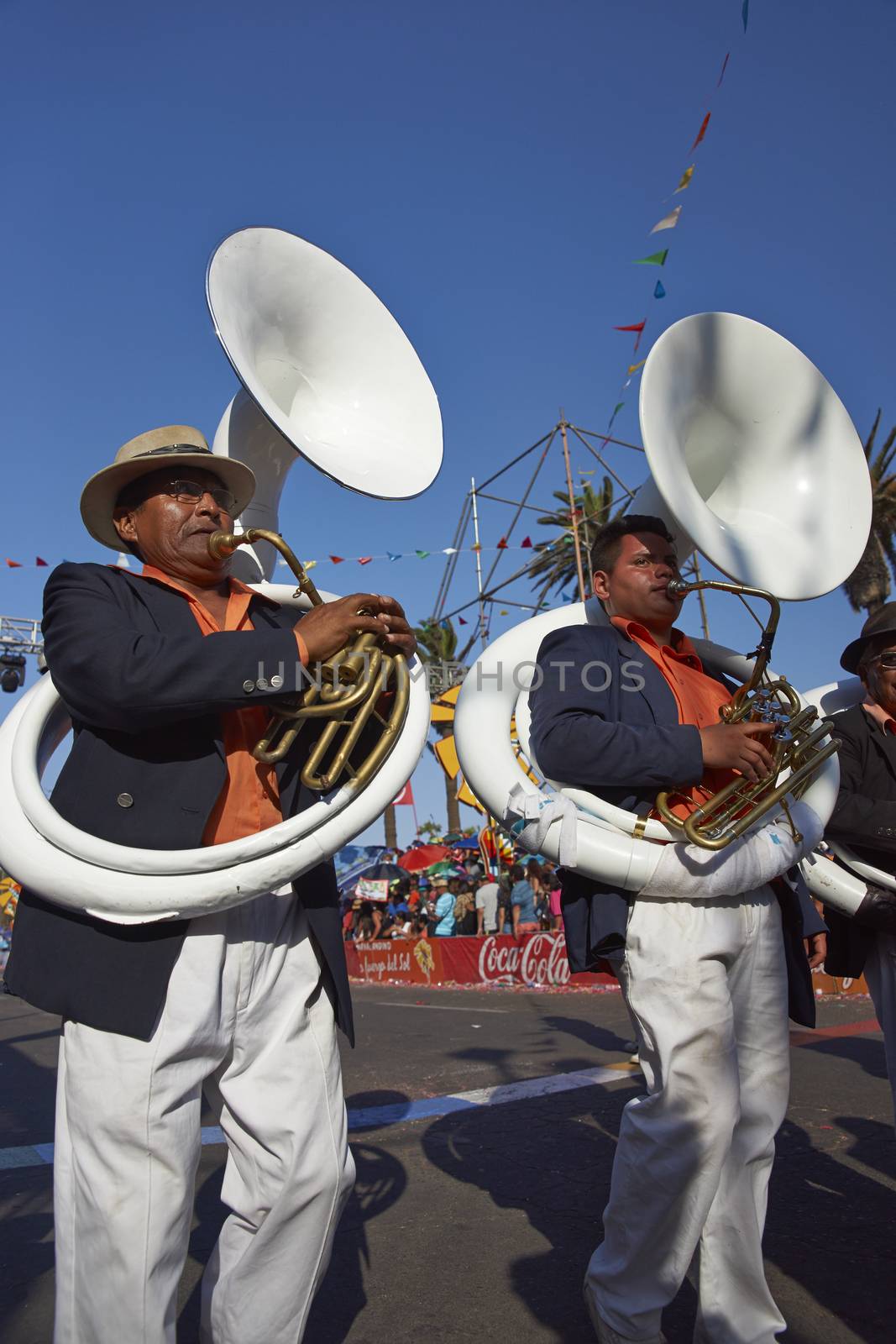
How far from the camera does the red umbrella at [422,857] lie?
2328 cm

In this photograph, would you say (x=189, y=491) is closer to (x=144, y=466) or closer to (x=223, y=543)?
(x=144, y=466)

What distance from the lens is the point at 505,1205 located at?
3.54 metres

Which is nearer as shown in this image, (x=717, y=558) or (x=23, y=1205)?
(x=717, y=558)

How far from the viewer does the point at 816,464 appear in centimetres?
349

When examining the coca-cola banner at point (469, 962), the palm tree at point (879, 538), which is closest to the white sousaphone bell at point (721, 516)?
the coca-cola banner at point (469, 962)

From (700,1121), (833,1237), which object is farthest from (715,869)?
(833,1237)

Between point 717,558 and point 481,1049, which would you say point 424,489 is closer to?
point 717,558

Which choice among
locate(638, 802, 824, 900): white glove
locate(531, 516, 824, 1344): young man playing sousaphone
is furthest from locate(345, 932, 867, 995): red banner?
locate(638, 802, 824, 900): white glove

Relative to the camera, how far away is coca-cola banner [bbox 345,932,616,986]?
13.2 m

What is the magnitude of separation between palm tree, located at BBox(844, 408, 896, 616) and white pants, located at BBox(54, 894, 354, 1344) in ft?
59.3

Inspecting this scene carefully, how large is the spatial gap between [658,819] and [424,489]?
4.33 ft

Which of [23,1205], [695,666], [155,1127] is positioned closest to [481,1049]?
[23,1205]

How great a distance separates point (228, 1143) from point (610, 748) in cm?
120

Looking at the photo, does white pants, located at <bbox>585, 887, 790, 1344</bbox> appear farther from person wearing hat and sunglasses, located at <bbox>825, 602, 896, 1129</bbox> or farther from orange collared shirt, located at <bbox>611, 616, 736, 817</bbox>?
person wearing hat and sunglasses, located at <bbox>825, 602, 896, 1129</bbox>
